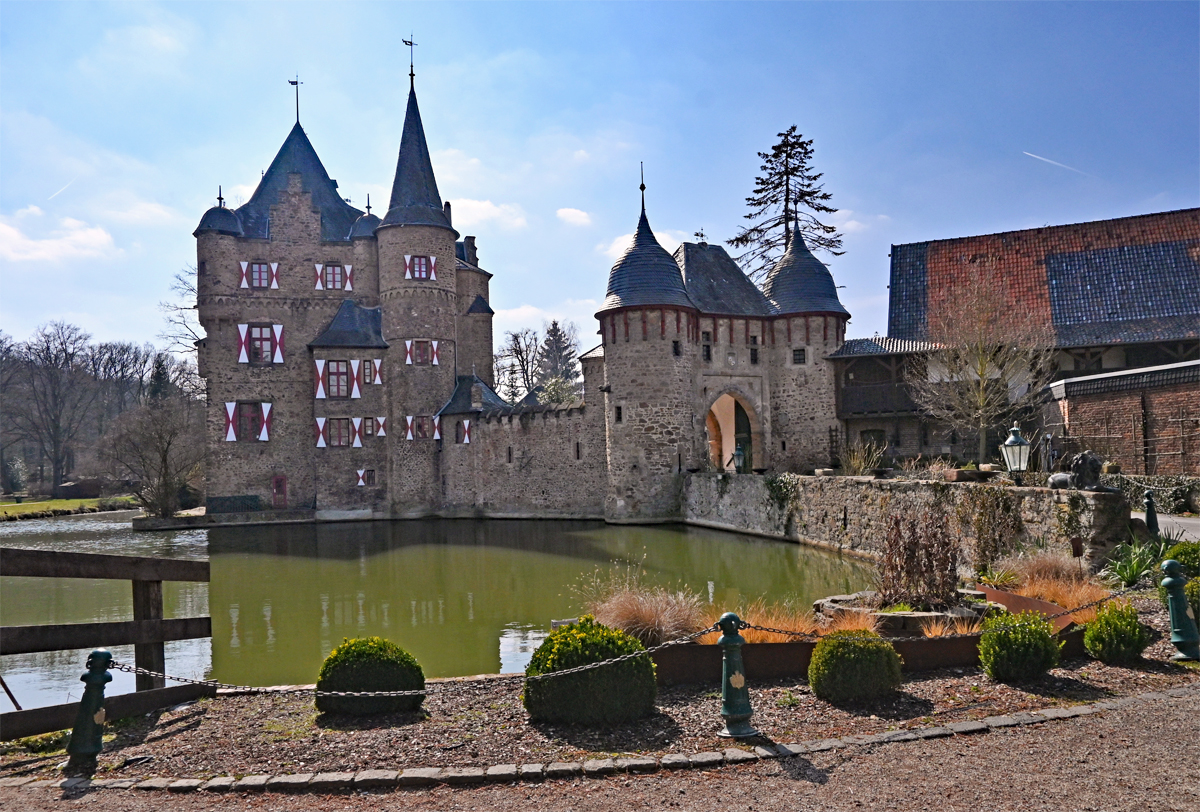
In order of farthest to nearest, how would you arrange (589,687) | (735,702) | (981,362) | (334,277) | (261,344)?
(334,277) < (261,344) < (981,362) < (589,687) < (735,702)

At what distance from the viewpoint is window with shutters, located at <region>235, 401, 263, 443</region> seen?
1199 inches

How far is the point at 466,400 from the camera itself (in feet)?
102

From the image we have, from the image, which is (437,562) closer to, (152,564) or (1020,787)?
(152,564)

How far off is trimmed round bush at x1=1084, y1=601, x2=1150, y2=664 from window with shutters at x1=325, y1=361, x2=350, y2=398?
90.1 ft

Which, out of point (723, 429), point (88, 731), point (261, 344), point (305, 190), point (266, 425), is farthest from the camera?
point (723, 429)

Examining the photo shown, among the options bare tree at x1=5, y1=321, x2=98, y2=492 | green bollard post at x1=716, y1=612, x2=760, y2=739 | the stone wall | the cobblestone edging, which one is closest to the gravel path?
the cobblestone edging

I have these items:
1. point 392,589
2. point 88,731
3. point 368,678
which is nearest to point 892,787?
point 368,678

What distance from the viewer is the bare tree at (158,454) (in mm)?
29953

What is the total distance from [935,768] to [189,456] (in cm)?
3313

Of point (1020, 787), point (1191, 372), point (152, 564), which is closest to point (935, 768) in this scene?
point (1020, 787)

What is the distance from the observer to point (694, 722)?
5180 mm

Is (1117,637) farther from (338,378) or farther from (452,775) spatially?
(338,378)

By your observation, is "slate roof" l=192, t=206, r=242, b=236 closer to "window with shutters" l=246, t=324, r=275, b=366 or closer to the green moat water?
"window with shutters" l=246, t=324, r=275, b=366

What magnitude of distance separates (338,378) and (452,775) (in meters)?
27.6
